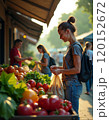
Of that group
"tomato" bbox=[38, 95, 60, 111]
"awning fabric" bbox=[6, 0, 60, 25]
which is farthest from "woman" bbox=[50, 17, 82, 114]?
"awning fabric" bbox=[6, 0, 60, 25]

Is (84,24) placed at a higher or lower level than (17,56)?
higher

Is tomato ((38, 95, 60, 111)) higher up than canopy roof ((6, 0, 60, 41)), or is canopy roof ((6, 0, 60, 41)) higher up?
canopy roof ((6, 0, 60, 41))

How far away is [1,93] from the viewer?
2062mm

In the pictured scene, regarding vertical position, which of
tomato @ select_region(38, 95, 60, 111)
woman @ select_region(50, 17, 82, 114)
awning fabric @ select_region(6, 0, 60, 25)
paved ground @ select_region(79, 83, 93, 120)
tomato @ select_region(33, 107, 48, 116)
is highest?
awning fabric @ select_region(6, 0, 60, 25)

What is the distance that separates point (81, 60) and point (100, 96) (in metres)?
1.60

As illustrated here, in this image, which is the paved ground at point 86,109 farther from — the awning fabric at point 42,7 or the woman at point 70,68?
the awning fabric at point 42,7

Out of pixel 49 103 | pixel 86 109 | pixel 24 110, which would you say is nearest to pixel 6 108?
pixel 24 110

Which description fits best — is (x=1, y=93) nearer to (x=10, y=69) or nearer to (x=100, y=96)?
(x=10, y=69)

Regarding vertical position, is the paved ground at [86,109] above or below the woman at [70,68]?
below

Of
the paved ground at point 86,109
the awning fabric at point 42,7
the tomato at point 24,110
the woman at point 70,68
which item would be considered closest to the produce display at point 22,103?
the tomato at point 24,110

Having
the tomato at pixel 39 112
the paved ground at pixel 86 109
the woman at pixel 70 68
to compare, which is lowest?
the paved ground at pixel 86 109

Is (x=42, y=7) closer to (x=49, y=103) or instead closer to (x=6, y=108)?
(x=49, y=103)

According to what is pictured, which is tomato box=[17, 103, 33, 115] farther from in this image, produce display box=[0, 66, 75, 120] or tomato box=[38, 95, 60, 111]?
tomato box=[38, 95, 60, 111]

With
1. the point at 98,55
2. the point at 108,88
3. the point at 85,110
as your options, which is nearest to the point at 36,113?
the point at 98,55
